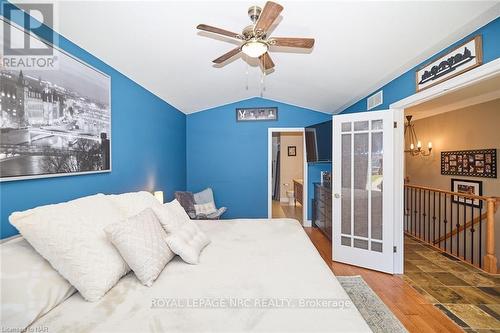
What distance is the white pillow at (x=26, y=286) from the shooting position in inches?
39.2

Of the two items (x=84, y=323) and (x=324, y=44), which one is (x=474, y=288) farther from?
(x=84, y=323)

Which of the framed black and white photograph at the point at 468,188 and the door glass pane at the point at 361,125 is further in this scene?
the framed black and white photograph at the point at 468,188

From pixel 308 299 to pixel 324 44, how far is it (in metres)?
2.40

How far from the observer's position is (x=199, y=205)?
4543mm

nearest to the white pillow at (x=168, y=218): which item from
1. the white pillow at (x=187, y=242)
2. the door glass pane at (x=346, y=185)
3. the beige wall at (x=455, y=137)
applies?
the white pillow at (x=187, y=242)

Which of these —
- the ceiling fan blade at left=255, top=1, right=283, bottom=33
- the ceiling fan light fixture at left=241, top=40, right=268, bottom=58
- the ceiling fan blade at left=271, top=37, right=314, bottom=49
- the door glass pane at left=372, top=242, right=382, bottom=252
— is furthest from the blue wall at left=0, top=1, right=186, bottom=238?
the door glass pane at left=372, top=242, right=382, bottom=252

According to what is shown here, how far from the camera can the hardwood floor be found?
6.67ft

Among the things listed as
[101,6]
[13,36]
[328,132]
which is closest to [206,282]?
[13,36]

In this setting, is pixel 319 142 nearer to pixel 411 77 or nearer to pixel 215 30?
pixel 411 77

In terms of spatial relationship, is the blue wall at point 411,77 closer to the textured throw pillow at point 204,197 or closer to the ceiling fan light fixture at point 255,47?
the ceiling fan light fixture at point 255,47

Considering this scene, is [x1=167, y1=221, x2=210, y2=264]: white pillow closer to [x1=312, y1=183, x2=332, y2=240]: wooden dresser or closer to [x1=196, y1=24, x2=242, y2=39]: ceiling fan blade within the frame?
[x1=196, y1=24, x2=242, y2=39]: ceiling fan blade

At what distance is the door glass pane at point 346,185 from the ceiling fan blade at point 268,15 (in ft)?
7.11

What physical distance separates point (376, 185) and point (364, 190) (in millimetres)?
166

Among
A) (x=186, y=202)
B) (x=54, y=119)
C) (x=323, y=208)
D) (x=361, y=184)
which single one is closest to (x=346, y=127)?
(x=361, y=184)
